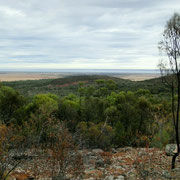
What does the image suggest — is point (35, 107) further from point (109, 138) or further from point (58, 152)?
point (58, 152)

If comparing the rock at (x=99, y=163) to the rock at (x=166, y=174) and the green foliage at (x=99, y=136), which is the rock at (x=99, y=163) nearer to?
the green foliage at (x=99, y=136)

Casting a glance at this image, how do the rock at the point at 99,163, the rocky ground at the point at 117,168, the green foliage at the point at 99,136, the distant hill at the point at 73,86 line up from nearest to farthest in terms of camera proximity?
the rocky ground at the point at 117,168
the rock at the point at 99,163
the green foliage at the point at 99,136
the distant hill at the point at 73,86

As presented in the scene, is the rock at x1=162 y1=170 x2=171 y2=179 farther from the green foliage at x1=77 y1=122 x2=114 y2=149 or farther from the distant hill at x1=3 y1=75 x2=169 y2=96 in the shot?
the distant hill at x1=3 y1=75 x2=169 y2=96

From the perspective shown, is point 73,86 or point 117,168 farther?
point 73,86

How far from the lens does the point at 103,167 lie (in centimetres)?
1377

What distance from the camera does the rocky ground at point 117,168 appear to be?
944cm

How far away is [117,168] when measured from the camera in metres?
13.1

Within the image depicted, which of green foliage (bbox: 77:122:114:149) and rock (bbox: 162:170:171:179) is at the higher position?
rock (bbox: 162:170:171:179)

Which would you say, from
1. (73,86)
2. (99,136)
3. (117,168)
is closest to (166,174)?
(117,168)

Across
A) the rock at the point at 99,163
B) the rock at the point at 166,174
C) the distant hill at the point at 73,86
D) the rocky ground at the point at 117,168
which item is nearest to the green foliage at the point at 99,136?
the rocky ground at the point at 117,168

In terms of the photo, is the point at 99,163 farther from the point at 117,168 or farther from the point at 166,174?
the point at 166,174

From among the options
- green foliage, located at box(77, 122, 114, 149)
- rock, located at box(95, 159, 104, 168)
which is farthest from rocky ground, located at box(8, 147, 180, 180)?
green foliage, located at box(77, 122, 114, 149)

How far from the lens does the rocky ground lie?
944 centimetres

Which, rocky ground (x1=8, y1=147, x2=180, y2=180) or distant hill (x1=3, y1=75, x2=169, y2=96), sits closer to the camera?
rocky ground (x1=8, y1=147, x2=180, y2=180)
